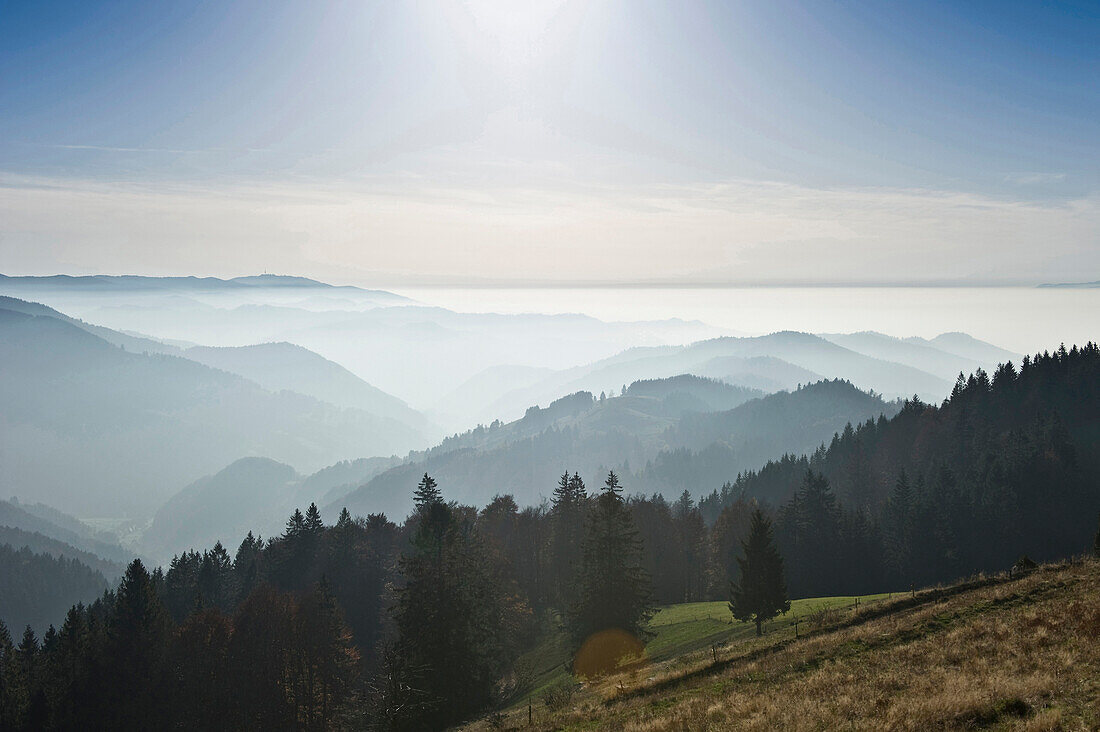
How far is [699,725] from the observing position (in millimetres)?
16031

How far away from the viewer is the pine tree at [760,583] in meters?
38.7

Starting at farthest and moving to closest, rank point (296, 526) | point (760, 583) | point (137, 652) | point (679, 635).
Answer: point (296, 526), point (137, 652), point (679, 635), point (760, 583)

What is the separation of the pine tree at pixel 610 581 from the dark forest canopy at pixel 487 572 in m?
0.22

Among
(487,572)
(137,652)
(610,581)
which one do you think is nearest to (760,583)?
(610,581)

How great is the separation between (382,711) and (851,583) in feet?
208

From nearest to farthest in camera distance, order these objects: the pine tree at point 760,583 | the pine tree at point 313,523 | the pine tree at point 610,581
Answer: the pine tree at point 760,583, the pine tree at point 610,581, the pine tree at point 313,523

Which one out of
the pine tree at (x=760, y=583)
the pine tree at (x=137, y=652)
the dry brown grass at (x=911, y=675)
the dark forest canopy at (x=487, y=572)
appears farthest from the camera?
the pine tree at (x=137, y=652)

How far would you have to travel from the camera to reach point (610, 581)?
43031 mm

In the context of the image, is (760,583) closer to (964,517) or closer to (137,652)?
(137,652)

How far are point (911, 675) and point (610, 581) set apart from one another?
91.3 ft

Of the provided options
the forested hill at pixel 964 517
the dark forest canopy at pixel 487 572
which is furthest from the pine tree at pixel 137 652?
the forested hill at pixel 964 517

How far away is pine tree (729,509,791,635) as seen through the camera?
38656mm

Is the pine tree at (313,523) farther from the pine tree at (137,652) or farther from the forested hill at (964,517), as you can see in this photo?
the forested hill at (964,517)

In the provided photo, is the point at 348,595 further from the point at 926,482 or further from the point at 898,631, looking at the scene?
the point at 926,482
